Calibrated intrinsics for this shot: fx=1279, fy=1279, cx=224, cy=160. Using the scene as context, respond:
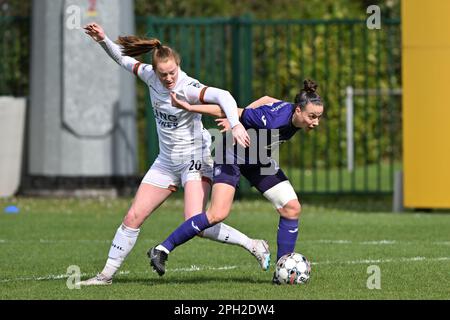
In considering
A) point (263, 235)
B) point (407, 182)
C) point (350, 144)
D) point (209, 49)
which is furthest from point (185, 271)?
point (350, 144)

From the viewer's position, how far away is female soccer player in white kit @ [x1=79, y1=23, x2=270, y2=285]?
9969mm

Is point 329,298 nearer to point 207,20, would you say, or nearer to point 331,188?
point 207,20

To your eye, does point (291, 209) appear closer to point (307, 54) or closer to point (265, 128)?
point (265, 128)

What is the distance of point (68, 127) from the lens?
19016mm

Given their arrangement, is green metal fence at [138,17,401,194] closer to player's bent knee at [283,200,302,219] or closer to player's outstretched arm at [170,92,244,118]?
player's bent knee at [283,200,302,219]

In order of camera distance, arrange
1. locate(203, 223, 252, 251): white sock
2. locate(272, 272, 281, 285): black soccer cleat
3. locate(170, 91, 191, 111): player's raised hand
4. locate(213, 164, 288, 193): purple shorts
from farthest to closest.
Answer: locate(203, 223, 252, 251): white sock, locate(213, 164, 288, 193): purple shorts, locate(272, 272, 281, 285): black soccer cleat, locate(170, 91, 191, 111): player's raised hand

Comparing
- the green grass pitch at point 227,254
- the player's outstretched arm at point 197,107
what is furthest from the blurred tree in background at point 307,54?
the player's outstretched arm at point 197,107

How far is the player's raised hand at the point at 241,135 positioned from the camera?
9.58 metres

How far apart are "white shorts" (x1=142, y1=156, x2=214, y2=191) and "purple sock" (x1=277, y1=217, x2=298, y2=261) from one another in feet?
2.45

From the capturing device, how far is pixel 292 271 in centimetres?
998

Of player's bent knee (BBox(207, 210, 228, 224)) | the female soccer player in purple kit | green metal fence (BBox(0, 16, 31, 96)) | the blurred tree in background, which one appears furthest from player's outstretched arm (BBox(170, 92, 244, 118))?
the blurred tree in background

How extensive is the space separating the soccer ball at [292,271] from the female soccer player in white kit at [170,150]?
1.43 ft

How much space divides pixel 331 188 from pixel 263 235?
7.76 meters

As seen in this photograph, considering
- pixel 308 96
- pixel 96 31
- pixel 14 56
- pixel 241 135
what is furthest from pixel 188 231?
pixel 14 56
